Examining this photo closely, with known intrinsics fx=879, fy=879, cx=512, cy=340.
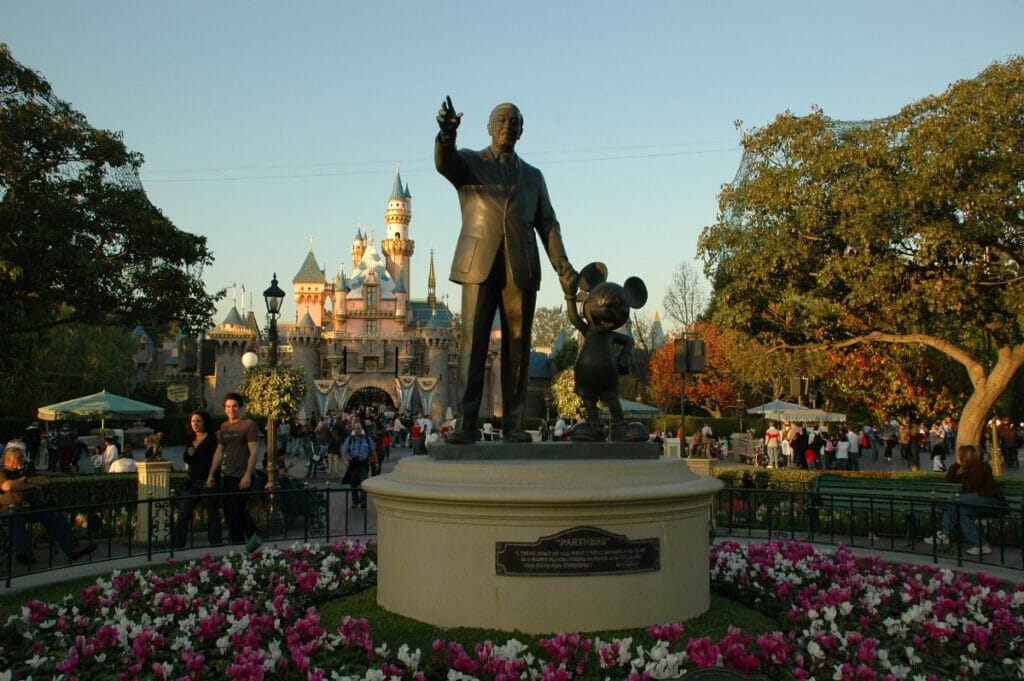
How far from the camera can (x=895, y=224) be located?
52.9 ft

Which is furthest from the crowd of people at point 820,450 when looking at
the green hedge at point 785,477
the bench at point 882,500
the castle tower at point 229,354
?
the castle tower at point 229,354

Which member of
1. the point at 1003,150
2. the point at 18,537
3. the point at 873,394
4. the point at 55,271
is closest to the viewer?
the point at 18,537

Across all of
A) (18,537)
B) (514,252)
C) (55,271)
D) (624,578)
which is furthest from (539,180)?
(55,271)

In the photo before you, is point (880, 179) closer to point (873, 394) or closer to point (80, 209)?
point (873, 394)

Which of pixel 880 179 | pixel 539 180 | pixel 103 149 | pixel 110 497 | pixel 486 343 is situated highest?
pixel 103 149

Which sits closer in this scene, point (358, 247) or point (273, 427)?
point (273, 427)

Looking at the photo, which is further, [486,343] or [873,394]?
[873,394]

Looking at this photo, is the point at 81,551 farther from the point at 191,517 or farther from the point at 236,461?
the point at 236,461

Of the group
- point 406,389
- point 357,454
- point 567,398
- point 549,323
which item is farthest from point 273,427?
point 549,323

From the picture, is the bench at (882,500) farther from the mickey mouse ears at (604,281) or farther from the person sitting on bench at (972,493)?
the mickey mouse ears at (604,281)

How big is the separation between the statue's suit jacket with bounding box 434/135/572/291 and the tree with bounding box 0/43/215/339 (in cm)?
1328

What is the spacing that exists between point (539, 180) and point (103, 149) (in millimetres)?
15305

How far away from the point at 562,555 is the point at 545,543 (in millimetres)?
131

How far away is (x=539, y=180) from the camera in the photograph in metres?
6.86
